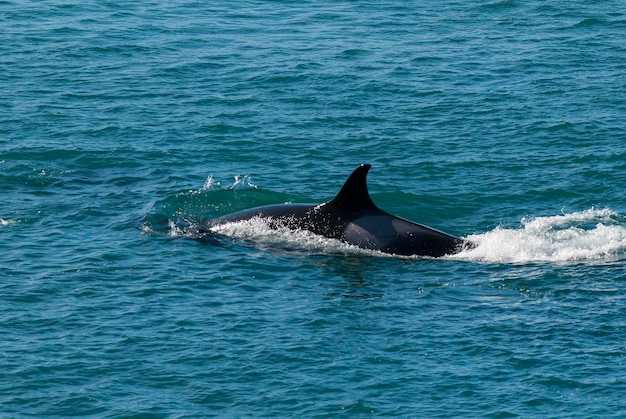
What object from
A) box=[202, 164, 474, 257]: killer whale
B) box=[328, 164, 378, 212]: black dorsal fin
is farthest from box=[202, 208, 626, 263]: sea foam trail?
box=[328, 164, 378, 212]: black dorsal fin

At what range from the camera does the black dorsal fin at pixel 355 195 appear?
29.2 meters

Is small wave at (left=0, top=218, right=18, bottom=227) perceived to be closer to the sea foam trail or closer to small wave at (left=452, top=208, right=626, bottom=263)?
the sea foam trail

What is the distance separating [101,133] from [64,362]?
1907 cm

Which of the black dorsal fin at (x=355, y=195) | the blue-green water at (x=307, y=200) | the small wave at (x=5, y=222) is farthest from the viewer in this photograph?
the small wave at (x=5, y=222)

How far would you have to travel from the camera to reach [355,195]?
29.9 metres

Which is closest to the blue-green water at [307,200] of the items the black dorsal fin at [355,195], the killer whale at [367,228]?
the killer whale at [367,228]

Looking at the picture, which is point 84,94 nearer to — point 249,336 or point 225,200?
point 225,200

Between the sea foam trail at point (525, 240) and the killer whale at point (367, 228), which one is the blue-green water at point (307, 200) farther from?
the killer whale at point (367, 228)

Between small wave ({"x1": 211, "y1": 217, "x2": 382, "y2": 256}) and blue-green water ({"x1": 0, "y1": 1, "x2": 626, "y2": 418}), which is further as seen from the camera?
small wave ({"x1": 211, "y1": 217, "x2": 382, "y2": 256})

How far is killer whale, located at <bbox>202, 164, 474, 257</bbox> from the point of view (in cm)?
2986

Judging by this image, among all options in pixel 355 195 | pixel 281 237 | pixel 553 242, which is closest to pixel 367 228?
pixel 355 195

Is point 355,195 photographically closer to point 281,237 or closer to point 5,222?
point 281,237

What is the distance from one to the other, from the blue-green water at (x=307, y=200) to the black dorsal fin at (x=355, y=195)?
1.12 meters

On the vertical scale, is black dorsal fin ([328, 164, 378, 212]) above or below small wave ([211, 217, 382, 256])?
above
